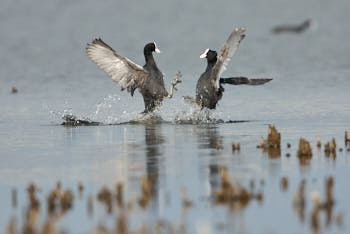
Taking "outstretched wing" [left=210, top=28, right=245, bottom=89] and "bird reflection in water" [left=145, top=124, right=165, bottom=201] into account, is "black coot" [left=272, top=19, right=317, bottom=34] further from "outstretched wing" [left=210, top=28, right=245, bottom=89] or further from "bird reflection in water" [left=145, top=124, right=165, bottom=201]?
"outstretched wing" [left=210, top=28, right=245, bottom=89]

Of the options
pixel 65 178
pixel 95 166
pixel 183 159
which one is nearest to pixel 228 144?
pixel 183 159

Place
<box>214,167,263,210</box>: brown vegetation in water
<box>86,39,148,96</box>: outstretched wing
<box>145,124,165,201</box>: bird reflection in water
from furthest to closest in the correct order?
<box>86,39,148,96</box>: outstretched wing
<box>145,124,165,201</box>: bird reflection in water
<box>214,167,263,210</box>: brown vegetation in water

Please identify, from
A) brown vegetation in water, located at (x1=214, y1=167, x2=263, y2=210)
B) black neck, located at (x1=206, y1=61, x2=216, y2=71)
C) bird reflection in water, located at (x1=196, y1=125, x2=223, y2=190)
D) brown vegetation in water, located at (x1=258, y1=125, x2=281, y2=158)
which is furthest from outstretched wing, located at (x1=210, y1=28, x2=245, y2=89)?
brown vegetation in water, located at (x1=214, y1=167, x2=263, y2=210)

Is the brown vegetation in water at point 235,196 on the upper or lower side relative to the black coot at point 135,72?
lower

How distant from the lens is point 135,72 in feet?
55.0

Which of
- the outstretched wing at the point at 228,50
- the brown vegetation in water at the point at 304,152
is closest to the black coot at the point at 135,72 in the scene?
the outstretched wing at the point at 228,50

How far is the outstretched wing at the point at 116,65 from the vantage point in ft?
55.0

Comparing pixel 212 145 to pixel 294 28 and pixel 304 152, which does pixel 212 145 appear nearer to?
pixel 304 152

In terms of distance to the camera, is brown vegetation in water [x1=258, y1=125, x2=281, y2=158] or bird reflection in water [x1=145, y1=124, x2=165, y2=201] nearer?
bird reflection in water [x1=145, y1=124, x2=165, y2=201]

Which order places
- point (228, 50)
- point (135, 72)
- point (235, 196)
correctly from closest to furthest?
point (235, 196) → point (228, 50) → point (135, 72)

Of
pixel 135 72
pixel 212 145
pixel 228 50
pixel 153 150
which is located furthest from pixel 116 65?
pixel 153 150

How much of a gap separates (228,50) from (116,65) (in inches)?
117

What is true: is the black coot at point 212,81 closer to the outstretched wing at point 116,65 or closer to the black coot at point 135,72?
the black coot at point 135,72

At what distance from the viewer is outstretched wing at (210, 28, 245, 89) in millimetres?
14773
